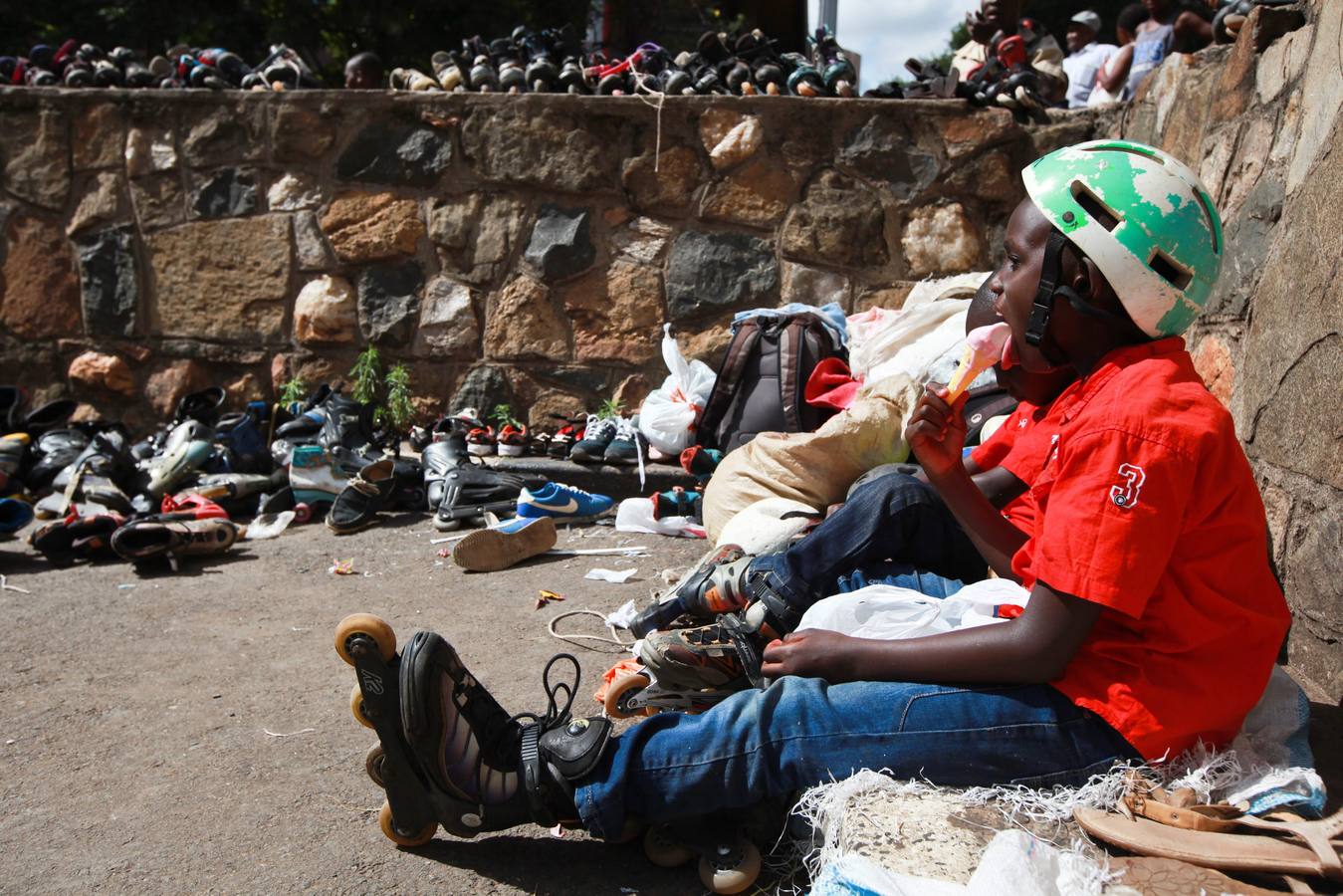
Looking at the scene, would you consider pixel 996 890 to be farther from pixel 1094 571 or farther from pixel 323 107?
pixel 323 107

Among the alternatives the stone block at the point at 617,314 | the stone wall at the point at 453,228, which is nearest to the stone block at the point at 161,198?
the stone wall at the point at 453,228

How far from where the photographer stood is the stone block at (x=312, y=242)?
18.3 feet

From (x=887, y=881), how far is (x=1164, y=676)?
1.81ft

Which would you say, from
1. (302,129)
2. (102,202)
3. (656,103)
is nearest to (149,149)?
(102,202)

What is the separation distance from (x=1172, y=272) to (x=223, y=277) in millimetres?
5141

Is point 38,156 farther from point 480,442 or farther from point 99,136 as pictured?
point 480,442

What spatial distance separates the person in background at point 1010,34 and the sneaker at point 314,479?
11.8 feet

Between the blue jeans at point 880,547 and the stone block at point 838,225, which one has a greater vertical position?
the stone block at point 838,225

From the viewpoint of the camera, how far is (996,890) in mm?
1502

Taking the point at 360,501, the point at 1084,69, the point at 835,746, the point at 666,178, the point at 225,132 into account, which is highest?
the point at 1084,69

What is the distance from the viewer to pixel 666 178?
5.26 meters

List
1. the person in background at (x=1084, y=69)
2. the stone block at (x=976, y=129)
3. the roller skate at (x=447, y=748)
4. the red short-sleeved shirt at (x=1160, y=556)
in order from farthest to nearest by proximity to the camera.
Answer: the person in background at (x=1084, y=69) → the stone block at (x=976, y=129) → the roller skate at (x=447, y=748) → the red short-sleeved shirt at (x=1160, y=556)

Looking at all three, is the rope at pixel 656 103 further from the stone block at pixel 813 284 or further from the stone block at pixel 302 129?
the stone block at pixel 302 129

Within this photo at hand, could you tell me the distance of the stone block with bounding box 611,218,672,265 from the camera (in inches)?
209
